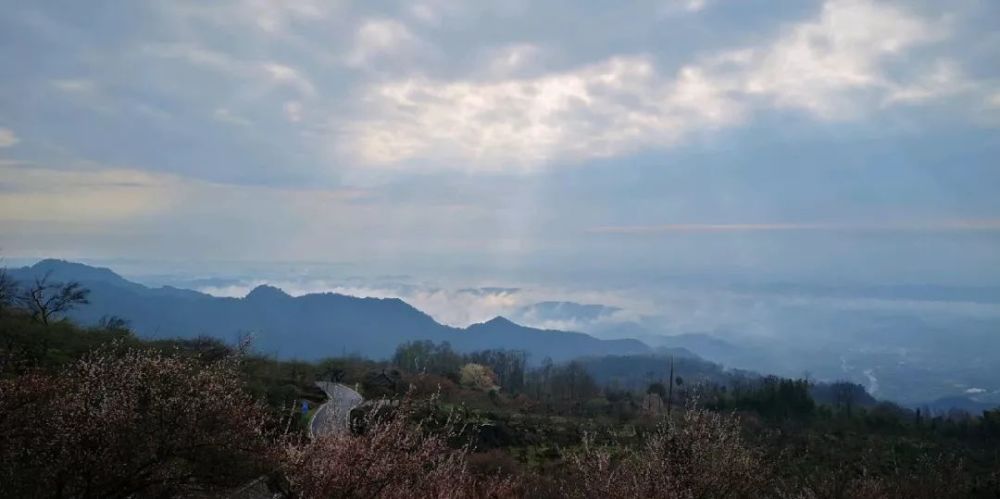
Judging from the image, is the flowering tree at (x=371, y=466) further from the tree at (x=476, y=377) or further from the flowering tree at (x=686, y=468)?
the tree at (x=476, y=377)

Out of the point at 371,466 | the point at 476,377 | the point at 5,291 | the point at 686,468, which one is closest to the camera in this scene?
the point at 371,466

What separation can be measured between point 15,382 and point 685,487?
39.7 feet

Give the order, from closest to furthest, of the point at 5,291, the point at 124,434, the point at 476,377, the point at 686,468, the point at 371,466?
the point at 371,466, the point at 124,434, the point at 686,468, the point at 5,291, the point at 476,377

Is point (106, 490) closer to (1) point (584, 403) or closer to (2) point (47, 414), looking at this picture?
(2) point (47, 414)

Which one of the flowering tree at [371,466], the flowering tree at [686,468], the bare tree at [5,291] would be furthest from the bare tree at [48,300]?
the flowering tree at [686,468]

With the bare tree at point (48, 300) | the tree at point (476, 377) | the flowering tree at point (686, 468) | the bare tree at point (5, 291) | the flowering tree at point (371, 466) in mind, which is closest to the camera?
the flowering tree at point (371, 466)

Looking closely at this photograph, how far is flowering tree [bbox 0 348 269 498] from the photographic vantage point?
33.7ft

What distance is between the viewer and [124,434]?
10430mm

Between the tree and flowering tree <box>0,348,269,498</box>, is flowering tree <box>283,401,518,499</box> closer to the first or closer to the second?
flowering tree <box>0,348,269,498</box>

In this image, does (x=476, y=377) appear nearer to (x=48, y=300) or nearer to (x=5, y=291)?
(x=48, y=300)

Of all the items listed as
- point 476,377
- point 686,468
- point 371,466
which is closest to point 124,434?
point 371,466

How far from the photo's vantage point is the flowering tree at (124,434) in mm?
10273

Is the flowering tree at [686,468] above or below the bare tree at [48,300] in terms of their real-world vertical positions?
below

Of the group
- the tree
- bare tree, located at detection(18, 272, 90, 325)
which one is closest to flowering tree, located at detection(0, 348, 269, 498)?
bare tree, located at detection(18, 272, 90, 325)
